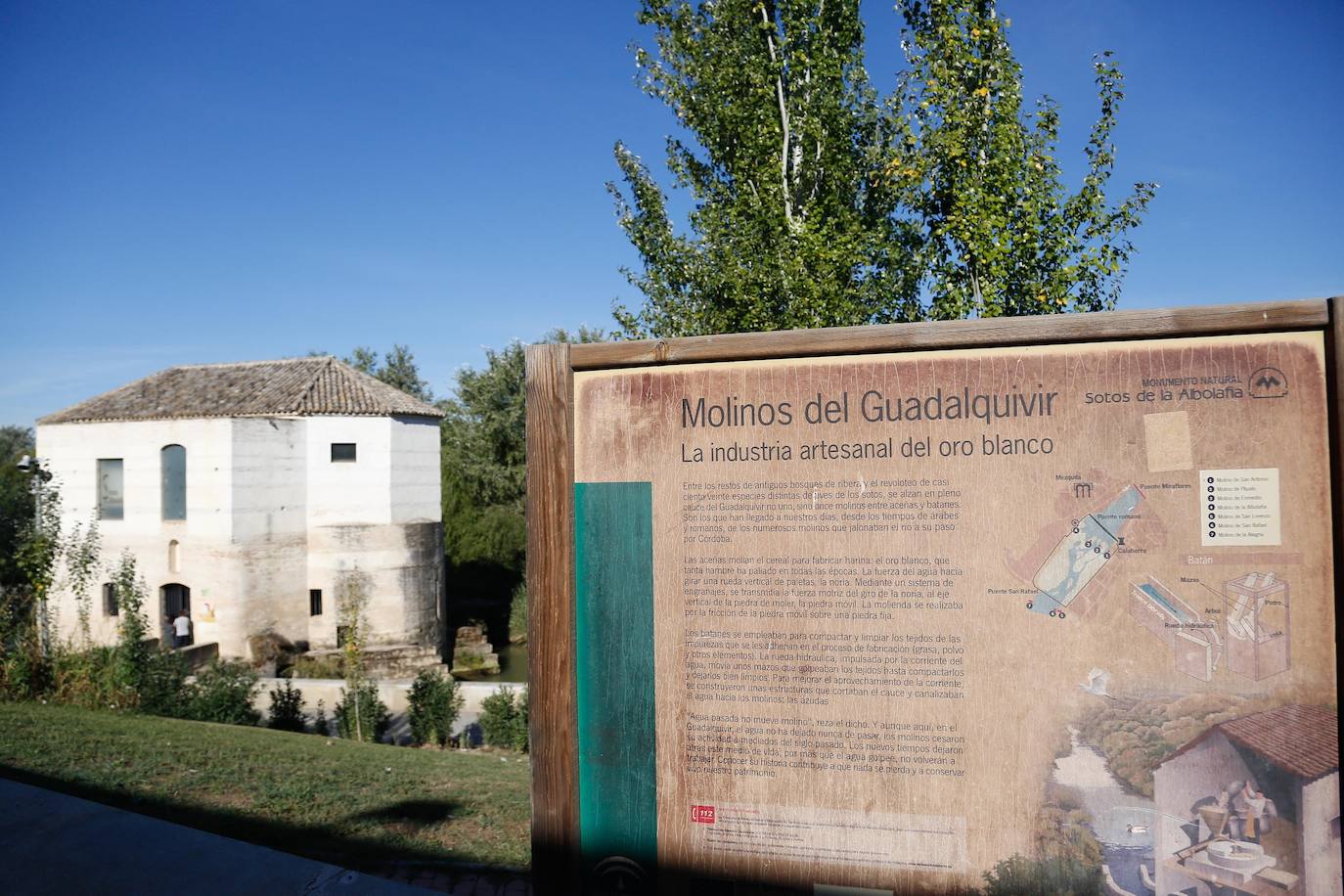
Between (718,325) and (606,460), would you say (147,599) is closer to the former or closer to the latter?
(718,325)

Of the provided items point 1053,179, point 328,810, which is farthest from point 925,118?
point 328,810

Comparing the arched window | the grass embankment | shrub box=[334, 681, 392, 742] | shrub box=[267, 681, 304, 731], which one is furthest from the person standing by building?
the grass embankment

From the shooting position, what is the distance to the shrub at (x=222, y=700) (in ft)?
40.2

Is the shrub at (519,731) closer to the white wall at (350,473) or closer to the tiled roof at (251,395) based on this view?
the white wall at (350,473)

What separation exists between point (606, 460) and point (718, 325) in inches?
358

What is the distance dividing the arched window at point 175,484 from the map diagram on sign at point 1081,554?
83.8ft

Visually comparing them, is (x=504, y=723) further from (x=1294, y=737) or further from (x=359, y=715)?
(x=1294, y=737)

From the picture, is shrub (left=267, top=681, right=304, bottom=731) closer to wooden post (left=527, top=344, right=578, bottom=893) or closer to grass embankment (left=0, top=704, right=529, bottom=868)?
grass embankment (left=0, top=704, right=529, bottom=868)

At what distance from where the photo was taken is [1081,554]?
7.34 ft

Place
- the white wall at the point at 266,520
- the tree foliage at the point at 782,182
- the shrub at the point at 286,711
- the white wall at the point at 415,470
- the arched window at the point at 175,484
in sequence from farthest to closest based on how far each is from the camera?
the white wall at the point at 415,470
the arched window at the point at 175,484
the white wall at the point at 266,520
the shrub at the point at 286,711
the tree foliage at the point at 782,182

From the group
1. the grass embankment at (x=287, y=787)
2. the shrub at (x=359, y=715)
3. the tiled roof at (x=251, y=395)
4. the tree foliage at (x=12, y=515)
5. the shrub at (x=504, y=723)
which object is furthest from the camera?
the tiled roof at (x=251, y=395)

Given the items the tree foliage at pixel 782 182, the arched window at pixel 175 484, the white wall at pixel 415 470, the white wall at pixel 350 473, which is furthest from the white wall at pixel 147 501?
the tree foliage at pixel 782 182

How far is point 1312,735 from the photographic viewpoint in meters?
2.12

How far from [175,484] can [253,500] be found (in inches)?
87.2
